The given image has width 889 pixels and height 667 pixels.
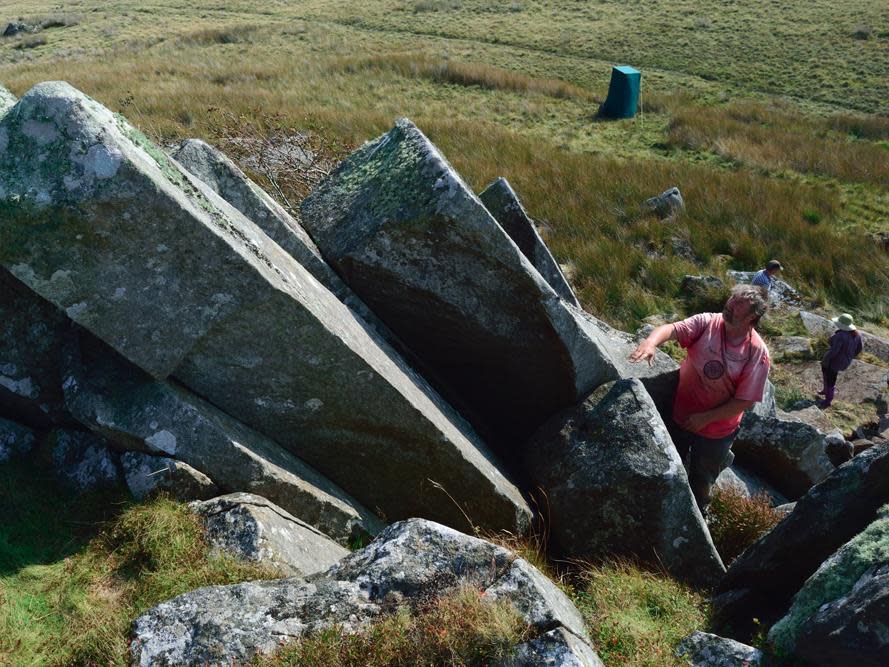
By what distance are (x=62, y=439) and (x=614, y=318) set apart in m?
9.29

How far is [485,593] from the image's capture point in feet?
12.1

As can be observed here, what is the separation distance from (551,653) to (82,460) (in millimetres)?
3210

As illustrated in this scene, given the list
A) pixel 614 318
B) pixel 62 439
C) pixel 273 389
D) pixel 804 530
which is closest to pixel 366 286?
pixel 273 389

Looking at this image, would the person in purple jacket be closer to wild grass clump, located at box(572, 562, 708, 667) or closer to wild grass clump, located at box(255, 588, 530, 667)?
wild grass clump, located at box(572, 562, 708, 667)

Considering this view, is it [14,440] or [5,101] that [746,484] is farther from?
[5,101]

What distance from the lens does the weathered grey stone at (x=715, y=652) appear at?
146 inches

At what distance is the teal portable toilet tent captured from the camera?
2520cm

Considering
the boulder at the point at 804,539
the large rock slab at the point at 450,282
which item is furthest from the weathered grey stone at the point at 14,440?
the boulder at the point at 804,539

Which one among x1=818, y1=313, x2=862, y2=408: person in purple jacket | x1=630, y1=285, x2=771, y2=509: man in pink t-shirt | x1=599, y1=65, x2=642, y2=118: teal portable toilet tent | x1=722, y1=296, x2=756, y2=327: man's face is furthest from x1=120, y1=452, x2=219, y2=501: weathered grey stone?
x1=599, y1=65, x2=642, y2=118: teal portable toilet tent

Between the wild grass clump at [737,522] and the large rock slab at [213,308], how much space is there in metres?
1.87

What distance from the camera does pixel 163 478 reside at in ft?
14.9

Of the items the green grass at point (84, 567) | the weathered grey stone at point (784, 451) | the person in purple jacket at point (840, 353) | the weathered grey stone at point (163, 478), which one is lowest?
the person in purple jacket at point (840, 353)

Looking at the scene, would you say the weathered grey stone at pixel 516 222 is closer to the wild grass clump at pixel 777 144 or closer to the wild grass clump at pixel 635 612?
the wild grass clump at pixel 635 612

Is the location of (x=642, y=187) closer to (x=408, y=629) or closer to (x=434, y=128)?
(x=434, y=128)
